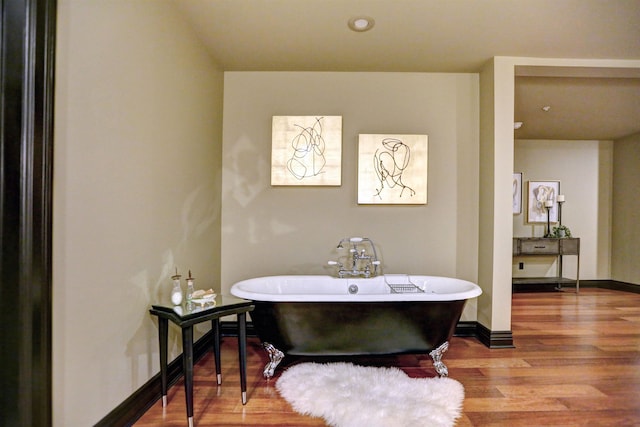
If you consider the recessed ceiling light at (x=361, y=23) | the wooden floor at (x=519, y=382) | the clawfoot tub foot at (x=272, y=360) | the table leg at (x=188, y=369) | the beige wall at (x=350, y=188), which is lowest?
the wooden floor at (x=519, y=382)

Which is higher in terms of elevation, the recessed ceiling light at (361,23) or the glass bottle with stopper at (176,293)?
the recessed ceiling light at (361,23)

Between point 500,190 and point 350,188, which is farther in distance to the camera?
point 350,188

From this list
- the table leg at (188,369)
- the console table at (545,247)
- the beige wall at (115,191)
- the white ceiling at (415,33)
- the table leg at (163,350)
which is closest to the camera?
the beige wall at (115,191)

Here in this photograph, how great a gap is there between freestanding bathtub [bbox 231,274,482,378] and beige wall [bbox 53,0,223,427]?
63cm

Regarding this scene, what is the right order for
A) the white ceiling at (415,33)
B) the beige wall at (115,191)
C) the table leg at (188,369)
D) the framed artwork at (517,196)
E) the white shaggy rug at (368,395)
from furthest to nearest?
the framed artwork at (517,196) < the white ceiling at (415,33) < the white shaggy rug at (368,395) < the table leg at (188,369) < the beige wall at (115,191)

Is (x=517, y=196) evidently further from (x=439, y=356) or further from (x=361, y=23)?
(x=361, y=23)

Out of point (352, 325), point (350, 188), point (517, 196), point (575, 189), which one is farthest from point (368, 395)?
point (575, 189)

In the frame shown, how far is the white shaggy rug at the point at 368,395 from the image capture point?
1721 millimetres

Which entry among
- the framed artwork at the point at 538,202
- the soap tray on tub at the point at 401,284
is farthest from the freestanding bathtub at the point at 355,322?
the framed artwork at the point at 538,202

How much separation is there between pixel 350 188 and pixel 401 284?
38.0 inches

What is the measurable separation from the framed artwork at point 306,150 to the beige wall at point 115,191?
2.73 ft

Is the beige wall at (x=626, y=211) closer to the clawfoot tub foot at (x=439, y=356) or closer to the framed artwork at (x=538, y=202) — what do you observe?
the framed artwork at (x=538, y=202)

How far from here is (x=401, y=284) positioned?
271 cm

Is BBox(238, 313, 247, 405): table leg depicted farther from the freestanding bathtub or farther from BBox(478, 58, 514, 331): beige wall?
BBox(478, 58, 514, 331): beige wall
